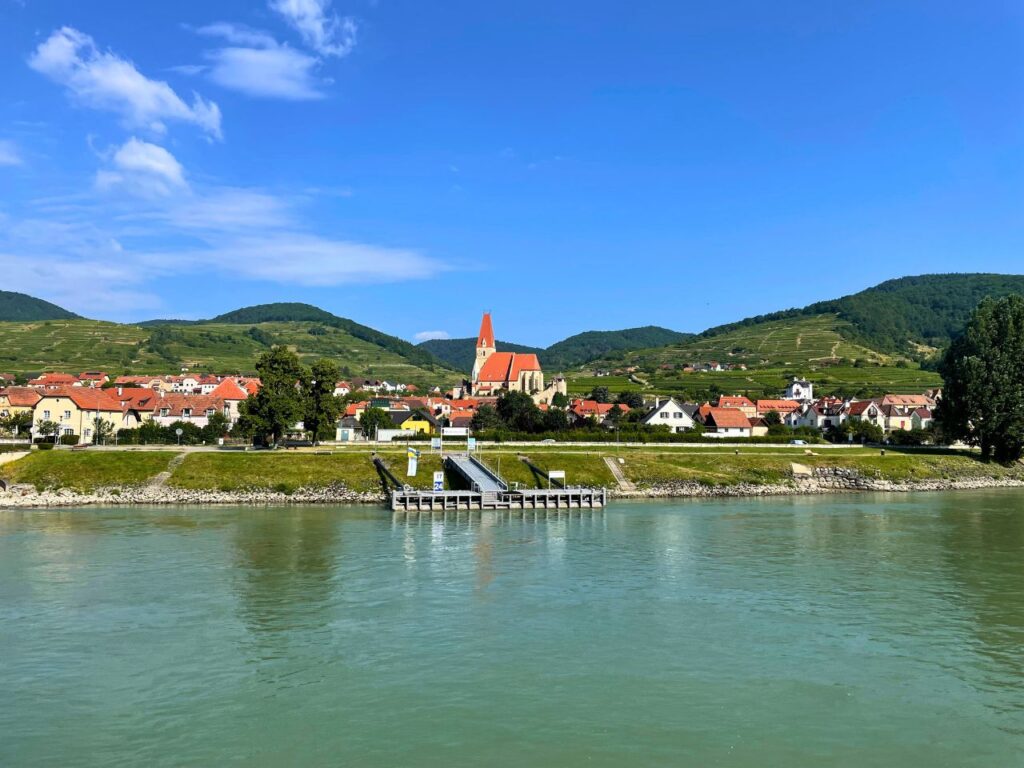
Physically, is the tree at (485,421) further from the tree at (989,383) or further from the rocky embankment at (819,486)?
the tree at (989,383)

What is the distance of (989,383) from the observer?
73125 mm

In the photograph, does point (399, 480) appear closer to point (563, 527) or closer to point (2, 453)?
point (563, 527)

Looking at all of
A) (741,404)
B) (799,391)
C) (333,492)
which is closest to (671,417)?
(741,404)

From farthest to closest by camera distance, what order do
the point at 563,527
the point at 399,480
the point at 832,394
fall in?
the point at 832,394
the point at 399,480
the point at 563,527

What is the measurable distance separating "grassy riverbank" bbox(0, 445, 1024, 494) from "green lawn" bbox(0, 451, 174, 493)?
6cm

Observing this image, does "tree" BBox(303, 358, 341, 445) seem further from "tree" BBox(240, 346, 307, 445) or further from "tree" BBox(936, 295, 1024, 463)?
"tree" BBox(936, 295, 1024, 463)

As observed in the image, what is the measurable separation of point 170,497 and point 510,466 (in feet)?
84.2

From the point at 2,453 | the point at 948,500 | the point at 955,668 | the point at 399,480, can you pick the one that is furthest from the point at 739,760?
the point at 2,453

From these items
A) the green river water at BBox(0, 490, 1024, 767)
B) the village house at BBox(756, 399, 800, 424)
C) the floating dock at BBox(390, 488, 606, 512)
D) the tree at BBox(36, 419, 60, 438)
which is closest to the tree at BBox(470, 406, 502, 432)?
the floating dock at BBox(390, 488, 606, 512)

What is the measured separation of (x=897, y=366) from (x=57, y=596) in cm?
19717

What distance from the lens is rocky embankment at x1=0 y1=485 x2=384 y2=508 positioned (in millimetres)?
52125

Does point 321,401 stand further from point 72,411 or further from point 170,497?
point 72,411

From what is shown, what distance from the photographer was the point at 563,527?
149 ft

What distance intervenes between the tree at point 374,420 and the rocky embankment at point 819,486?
138 ft
